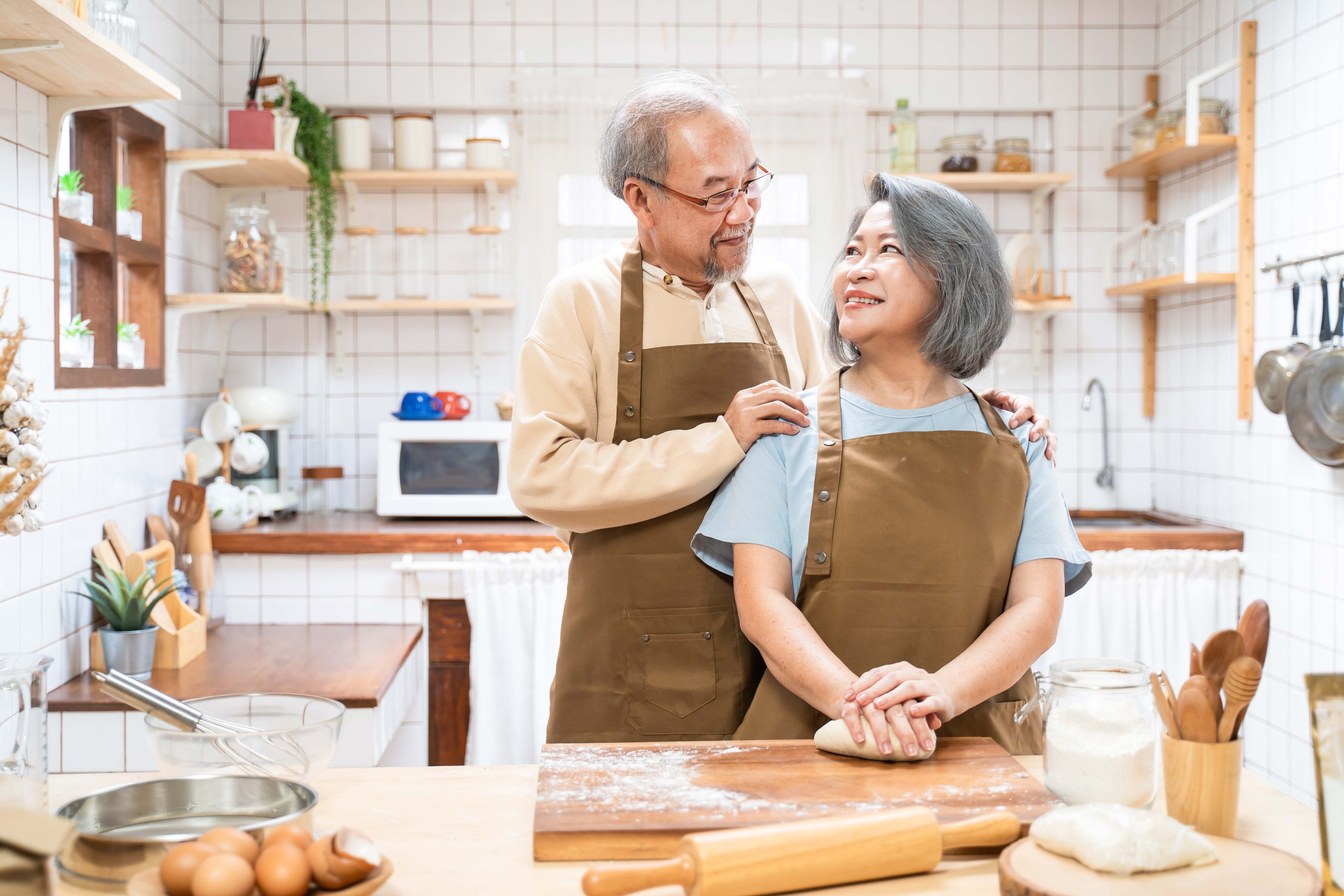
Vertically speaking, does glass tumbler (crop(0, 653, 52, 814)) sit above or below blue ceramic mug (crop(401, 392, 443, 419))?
below

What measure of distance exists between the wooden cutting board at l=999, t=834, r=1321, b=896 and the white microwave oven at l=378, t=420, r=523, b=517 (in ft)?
7.92

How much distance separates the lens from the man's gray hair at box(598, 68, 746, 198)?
1.51 metres

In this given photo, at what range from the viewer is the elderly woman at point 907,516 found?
1.26 m

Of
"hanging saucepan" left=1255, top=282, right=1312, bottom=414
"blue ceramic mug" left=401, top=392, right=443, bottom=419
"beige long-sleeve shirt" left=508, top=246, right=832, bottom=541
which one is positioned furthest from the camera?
"blue ceramic mug" left=401, top=392, right=443, bottom=419

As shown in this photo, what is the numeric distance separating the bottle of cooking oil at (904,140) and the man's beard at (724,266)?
1.93 m

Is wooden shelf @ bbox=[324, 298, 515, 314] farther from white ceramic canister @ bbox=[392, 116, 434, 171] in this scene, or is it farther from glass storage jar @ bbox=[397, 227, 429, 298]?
white ceramic canister @ bbox=[392, 116, 434, 171]

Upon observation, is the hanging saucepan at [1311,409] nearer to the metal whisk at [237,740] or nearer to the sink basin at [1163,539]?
the sink basin at [1163,539]

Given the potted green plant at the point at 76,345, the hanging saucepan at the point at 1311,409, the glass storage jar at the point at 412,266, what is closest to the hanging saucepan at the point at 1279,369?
the hanging saucepan at the point at 1311,409

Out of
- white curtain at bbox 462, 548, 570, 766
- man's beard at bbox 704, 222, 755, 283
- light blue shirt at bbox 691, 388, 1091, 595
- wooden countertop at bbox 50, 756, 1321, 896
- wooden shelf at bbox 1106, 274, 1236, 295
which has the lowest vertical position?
white curtain at bbox 462, 548, 570, 766

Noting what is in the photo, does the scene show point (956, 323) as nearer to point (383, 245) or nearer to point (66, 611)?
point (66, 611)

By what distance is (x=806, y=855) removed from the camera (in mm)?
810

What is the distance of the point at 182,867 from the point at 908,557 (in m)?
0.84

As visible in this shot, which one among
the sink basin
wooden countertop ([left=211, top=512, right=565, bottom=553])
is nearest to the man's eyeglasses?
wooden countertop ([left=211, top=512, right=565, bottom=553])

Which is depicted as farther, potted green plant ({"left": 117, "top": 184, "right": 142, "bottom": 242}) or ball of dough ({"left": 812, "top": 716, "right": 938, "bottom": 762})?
potted green plant ({"left": 117, "top": 184, "right": 142, "bottom": 242})
